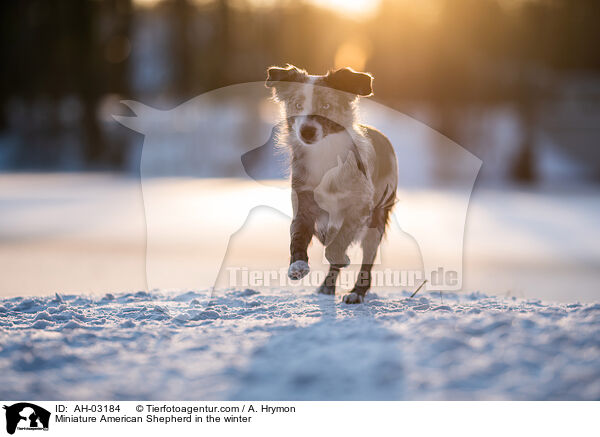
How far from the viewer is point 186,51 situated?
103 ft

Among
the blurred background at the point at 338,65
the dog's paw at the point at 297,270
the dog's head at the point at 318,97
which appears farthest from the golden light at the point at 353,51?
the dog's paw at the point at 297,270

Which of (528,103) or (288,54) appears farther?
(288,54)

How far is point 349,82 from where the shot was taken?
208 inches

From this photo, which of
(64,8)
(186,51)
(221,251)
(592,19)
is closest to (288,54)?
(186,51)

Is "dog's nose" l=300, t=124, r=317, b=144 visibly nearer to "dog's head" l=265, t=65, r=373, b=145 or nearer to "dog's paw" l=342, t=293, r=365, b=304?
"dog's head" l=265, t=65, r=373, b=145

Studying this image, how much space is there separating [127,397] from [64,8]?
32.5 metres

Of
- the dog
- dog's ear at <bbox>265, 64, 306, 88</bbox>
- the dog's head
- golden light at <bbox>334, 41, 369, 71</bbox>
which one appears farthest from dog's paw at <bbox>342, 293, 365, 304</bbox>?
golden light at <bbox>334, 41, 369, 71</bbox>

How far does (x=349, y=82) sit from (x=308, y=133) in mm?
736

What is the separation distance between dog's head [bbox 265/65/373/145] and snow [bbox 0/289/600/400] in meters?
1.55

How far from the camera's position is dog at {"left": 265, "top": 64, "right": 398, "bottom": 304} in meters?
5.11

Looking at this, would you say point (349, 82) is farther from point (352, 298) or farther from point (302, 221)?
point (352, 298)

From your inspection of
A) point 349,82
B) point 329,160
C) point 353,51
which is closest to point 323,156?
point 329,160

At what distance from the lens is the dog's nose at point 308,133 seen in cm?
488
